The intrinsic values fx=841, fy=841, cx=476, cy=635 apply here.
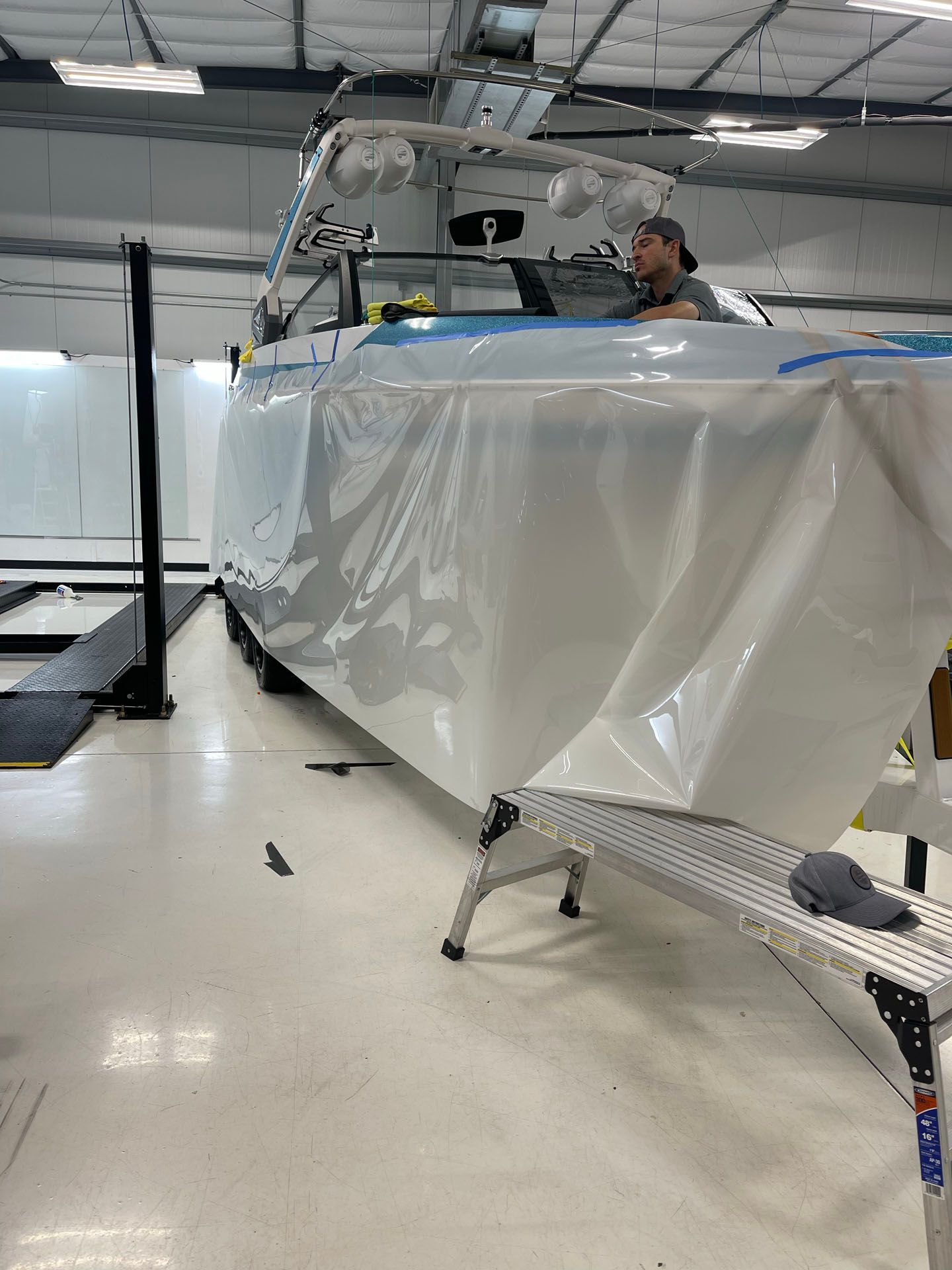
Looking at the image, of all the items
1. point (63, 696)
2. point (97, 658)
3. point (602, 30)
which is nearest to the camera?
point (63, 696)

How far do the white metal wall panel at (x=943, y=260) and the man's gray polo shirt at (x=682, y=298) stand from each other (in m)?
9.14

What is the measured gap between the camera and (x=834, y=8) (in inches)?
257

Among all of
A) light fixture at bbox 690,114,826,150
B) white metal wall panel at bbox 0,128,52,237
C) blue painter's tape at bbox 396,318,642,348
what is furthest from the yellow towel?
white metal wall panel at bbox 0,128,52,237

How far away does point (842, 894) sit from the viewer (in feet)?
4.12

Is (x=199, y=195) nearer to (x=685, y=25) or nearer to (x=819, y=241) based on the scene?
(x=685, y=25)

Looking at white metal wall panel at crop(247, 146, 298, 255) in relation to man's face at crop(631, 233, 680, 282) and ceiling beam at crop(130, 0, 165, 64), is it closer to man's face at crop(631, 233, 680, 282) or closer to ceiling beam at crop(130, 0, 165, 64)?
ceiling beam at crop(130, 0, 165, 64)

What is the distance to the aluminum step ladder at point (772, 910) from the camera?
1019 millimetres

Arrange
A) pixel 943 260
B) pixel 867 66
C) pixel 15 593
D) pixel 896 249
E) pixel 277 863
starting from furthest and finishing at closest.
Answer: pixel 943 260, pixel 896 249, pixel 867 66, pixel 15 593, pixel 277 863

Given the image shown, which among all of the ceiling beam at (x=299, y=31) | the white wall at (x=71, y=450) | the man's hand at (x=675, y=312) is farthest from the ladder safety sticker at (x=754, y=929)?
the ceiling beam at (x=299, y=31)

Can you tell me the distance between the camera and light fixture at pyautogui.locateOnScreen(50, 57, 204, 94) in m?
5.53


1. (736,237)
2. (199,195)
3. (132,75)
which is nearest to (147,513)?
(132,75)

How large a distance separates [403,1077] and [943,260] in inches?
435

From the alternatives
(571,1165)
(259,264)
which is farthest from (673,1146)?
(259,264)

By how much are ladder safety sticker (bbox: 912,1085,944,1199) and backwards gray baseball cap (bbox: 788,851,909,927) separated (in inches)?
9.9
